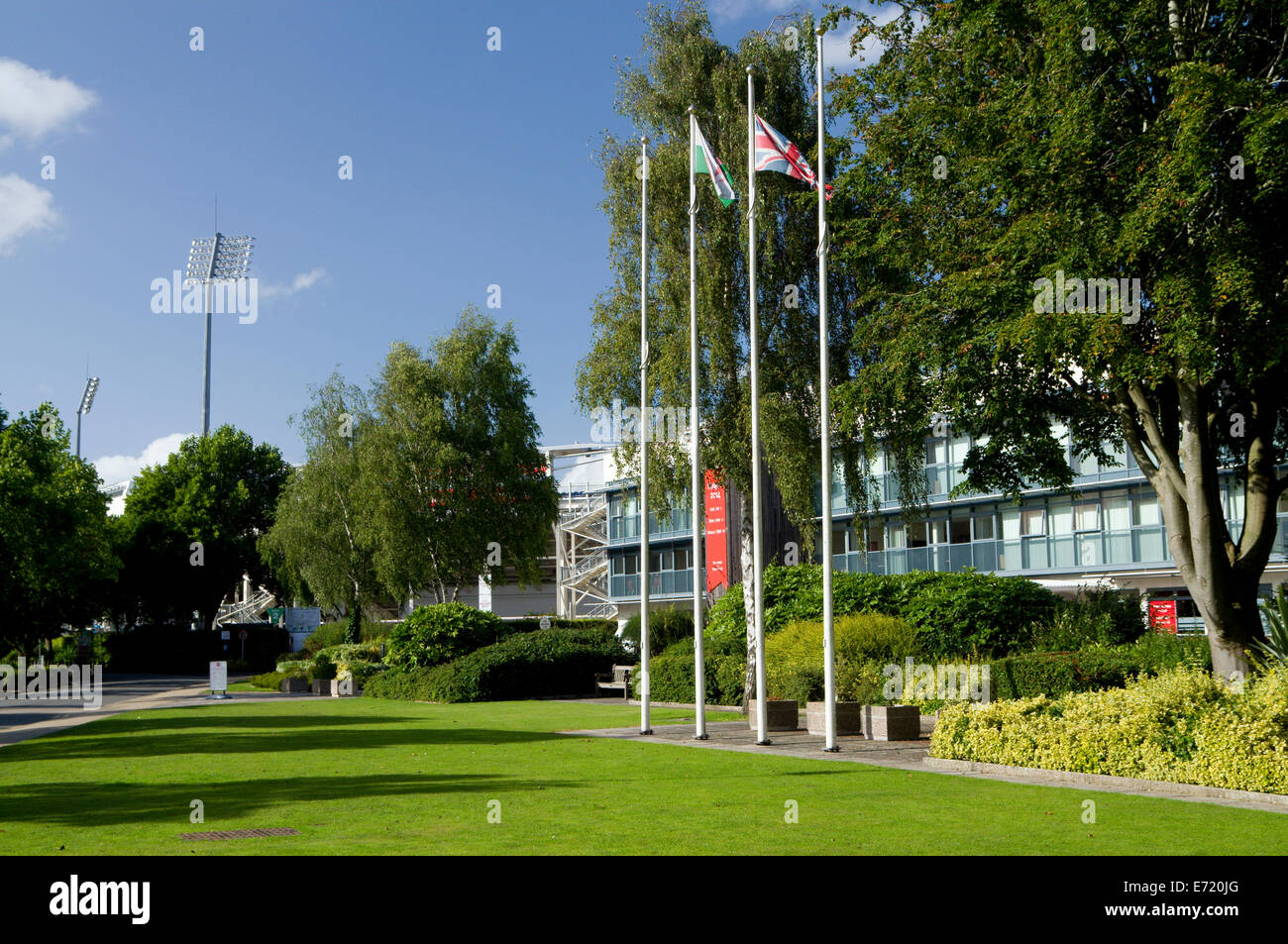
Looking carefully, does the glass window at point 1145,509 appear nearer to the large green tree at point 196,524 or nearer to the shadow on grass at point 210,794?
the shadow on grass at point 210,794

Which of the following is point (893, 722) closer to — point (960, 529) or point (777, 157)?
point (777, 157)

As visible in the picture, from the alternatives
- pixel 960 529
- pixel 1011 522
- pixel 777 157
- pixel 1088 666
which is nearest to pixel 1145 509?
pixel 1011 522

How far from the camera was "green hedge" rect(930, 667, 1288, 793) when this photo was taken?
39.8 feet

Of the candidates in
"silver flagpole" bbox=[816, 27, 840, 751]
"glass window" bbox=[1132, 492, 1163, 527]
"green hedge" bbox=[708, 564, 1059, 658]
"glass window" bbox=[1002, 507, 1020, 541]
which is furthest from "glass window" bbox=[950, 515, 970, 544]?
"silver flagpole" bbox=[816, 27, 840, 751]

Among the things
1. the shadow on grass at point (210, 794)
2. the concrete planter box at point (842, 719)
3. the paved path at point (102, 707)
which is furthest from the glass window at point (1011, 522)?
the shadow on grass at point (210, 794)

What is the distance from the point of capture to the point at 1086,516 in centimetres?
3919

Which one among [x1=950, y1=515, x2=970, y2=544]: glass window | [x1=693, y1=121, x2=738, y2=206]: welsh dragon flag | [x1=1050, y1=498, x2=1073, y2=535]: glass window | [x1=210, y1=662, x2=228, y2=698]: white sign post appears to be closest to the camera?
[x1=693, y1=121, x2=738, y2=206]: welsh dragon flag

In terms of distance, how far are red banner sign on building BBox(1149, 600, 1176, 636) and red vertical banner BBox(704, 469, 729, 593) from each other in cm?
1181

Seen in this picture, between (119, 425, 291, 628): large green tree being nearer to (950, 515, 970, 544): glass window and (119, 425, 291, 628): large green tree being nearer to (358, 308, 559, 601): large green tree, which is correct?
(358, 308, 559, 601): large green tree

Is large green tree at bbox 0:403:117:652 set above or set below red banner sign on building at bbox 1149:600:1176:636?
above

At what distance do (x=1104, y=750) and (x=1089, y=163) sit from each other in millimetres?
8313

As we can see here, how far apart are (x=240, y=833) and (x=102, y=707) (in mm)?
25972

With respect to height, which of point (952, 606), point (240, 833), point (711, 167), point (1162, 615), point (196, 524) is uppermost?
point (711, 167)

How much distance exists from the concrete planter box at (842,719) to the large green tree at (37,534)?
74.8 ft
